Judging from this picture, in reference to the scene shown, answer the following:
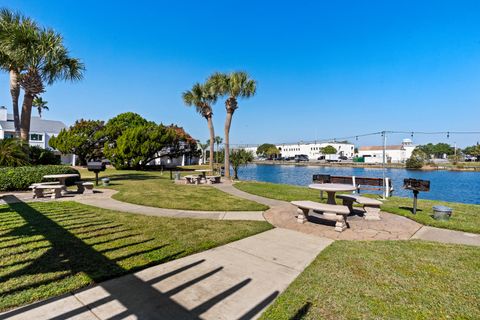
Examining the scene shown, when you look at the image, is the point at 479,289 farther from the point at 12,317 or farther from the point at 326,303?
the point at 12,317

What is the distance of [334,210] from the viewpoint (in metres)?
5.82

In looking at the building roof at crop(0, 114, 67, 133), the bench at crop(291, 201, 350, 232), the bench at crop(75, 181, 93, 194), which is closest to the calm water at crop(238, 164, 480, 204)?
the bench at crop(291, 201, 350, 232)

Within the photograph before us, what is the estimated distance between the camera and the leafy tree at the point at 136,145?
29.2 metres

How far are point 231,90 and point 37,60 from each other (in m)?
12.3

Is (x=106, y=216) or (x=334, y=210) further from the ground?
(x=334, y=210)

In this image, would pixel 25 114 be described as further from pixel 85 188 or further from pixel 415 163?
pixel 415 163

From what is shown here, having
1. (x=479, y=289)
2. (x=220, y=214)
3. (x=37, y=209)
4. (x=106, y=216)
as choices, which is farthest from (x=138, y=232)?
(x=479, y=289)

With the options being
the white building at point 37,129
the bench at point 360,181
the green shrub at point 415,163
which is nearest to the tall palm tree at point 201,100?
the bench at point 360,181

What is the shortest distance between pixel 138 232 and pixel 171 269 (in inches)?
85.9

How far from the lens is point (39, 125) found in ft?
137

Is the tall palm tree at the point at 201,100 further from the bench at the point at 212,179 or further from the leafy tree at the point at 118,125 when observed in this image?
the leafy tree at the point at 118,125

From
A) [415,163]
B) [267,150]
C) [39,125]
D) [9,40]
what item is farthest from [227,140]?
[267,150]

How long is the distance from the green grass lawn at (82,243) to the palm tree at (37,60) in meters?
8.68

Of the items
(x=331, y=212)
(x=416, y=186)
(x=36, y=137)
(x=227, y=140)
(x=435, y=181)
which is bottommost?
(x=435, y=181)
